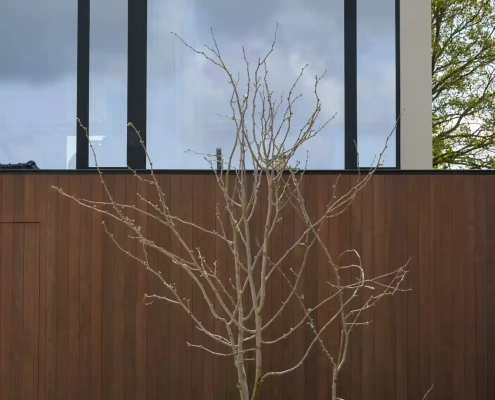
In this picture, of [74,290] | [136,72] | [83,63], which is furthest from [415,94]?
[74,290]

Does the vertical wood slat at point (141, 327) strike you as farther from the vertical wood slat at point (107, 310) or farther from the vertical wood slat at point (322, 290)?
the vertical wood slat at point (322, 290)

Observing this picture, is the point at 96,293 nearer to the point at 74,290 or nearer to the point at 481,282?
the point at 74,290

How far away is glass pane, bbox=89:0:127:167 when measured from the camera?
5684 mm

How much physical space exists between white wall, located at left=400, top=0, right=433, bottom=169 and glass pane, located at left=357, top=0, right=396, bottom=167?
0.38 feet

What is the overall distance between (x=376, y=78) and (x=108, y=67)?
2134 mm

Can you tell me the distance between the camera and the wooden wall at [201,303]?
5031mm

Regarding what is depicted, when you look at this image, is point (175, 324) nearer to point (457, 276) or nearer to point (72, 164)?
point (72, 164)

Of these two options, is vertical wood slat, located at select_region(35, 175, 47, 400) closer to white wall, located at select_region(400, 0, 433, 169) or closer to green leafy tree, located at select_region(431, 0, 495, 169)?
white wall, located at select_region(400, 0, 433, 169)

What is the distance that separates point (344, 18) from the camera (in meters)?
5.77

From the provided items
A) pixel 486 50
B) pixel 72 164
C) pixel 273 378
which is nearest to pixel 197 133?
pixel 72 164

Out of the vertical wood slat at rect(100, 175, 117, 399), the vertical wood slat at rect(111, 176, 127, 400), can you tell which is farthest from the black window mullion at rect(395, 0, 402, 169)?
the vertical wood slat at rect(100, 175, 117, 399)

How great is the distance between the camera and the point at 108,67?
5703 mm

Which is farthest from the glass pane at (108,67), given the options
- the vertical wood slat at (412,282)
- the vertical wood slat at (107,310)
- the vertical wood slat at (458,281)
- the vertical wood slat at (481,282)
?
the vertical wood slat at (481,282)

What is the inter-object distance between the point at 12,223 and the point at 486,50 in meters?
13.0
